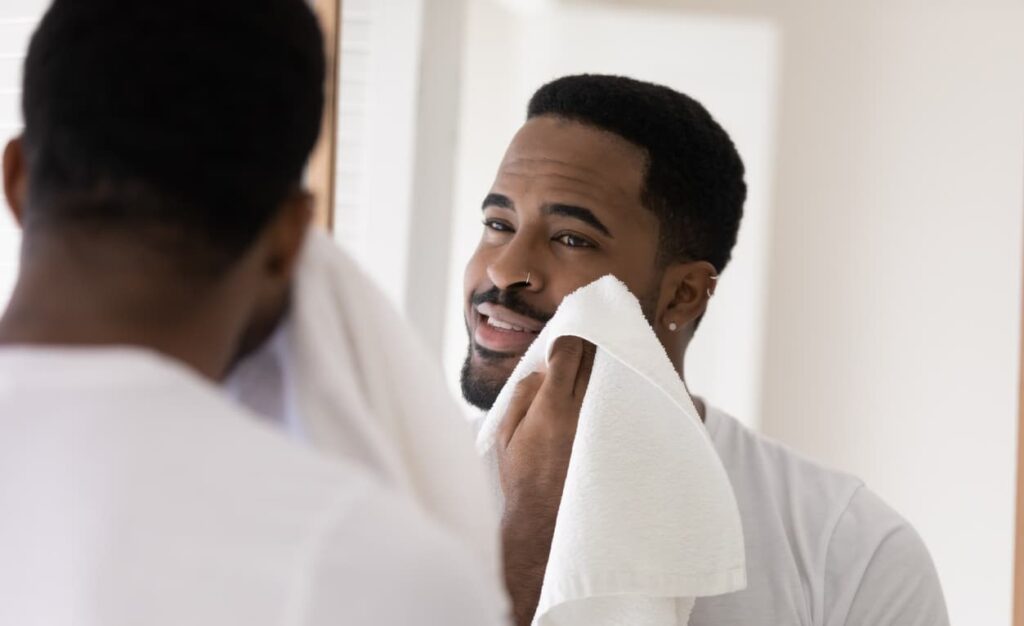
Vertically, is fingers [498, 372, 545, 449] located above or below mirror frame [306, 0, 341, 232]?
below

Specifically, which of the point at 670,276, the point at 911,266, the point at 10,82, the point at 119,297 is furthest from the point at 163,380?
the point at 911,266

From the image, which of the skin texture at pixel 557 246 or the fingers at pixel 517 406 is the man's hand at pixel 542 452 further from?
the skin texture at pixel 557 246

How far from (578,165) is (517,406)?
1.05 ft

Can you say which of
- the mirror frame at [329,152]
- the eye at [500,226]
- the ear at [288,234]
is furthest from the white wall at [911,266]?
the ear at [288,234]

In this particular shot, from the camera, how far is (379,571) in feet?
1.61

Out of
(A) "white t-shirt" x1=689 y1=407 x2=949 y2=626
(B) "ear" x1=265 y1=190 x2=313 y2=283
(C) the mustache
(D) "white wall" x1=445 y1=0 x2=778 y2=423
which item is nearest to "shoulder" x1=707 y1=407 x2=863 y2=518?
(A) "white t-shirt" x1=689 y1=407 x2=949 y2=626

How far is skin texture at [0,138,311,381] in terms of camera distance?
0.51 meters

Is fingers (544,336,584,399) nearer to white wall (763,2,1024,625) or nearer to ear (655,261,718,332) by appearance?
ear (655,261,718,332)

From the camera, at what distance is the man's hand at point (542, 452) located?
1.15 m

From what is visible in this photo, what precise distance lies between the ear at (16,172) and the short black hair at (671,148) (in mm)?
890

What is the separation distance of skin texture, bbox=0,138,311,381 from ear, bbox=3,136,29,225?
0.11 feet

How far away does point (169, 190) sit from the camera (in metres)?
0.51

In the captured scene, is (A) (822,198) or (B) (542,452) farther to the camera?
(A) (822,198)

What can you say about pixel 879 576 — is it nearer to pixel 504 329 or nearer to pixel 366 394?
pixel 504 329
